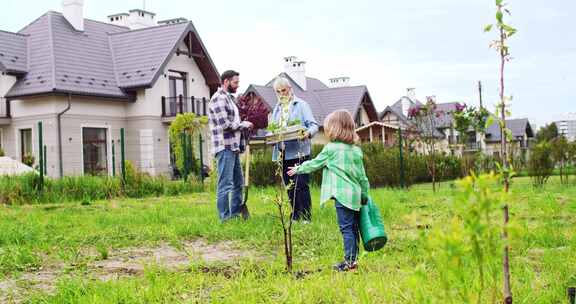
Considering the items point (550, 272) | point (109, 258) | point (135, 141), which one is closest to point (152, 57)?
point (135, 141)

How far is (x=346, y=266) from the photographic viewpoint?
12.5 ft

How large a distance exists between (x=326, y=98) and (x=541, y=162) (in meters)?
27.3

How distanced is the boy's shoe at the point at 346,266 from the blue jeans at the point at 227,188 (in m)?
2.80

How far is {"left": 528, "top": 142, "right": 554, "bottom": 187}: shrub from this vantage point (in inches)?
475

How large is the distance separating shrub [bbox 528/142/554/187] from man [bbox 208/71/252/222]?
24.3ft

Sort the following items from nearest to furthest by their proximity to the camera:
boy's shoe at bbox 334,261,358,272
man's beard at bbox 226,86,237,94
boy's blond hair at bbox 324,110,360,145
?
boy's shoe at bbox 334,261,358,272 → boy's blond hair at bbox 324,110,360,145 → man's beard at bbox 226,86,237,94

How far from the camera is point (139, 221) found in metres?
6.79

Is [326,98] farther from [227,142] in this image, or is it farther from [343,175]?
[343,175]

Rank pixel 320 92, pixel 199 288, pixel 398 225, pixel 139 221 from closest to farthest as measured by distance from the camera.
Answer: pixel 199 288
pixel 398 225
pixel 139 221
pixel 320 92

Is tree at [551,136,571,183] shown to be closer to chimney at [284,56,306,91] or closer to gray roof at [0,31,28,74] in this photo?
gray roof at [0,31,28,74]

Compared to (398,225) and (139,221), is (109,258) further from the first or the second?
(398,225)

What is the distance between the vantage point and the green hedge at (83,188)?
10.8m

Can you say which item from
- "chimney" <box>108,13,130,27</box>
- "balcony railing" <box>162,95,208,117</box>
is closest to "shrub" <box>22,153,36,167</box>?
"balcony railing" <box>162,95,208,117</box>

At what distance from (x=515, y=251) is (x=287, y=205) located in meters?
1.53
